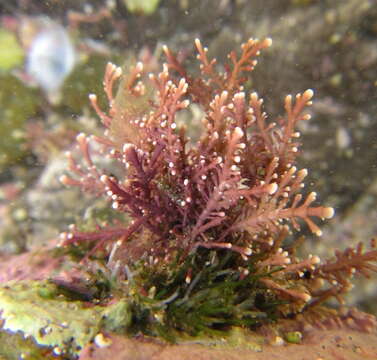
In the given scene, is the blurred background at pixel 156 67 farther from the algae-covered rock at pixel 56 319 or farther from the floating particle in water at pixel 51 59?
the algae-covered rock at pixel 56 319

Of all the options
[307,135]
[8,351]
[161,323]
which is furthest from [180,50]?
[8,351]

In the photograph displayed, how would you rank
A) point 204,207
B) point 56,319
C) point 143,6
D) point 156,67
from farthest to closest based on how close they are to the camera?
1. point 143,6
2. point 156,67
3. point 204,207
4. point 56,319

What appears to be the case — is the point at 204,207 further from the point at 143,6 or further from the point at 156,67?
the point at 143,6

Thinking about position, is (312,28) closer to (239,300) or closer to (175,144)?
(175,144)

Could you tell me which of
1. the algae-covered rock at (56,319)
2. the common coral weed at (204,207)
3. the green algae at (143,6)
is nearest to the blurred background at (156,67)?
the green algae at (143,6)

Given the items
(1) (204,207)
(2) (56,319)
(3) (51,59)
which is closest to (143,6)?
(3) (51,59)

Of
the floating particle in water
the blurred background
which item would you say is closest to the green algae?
the blurred background
